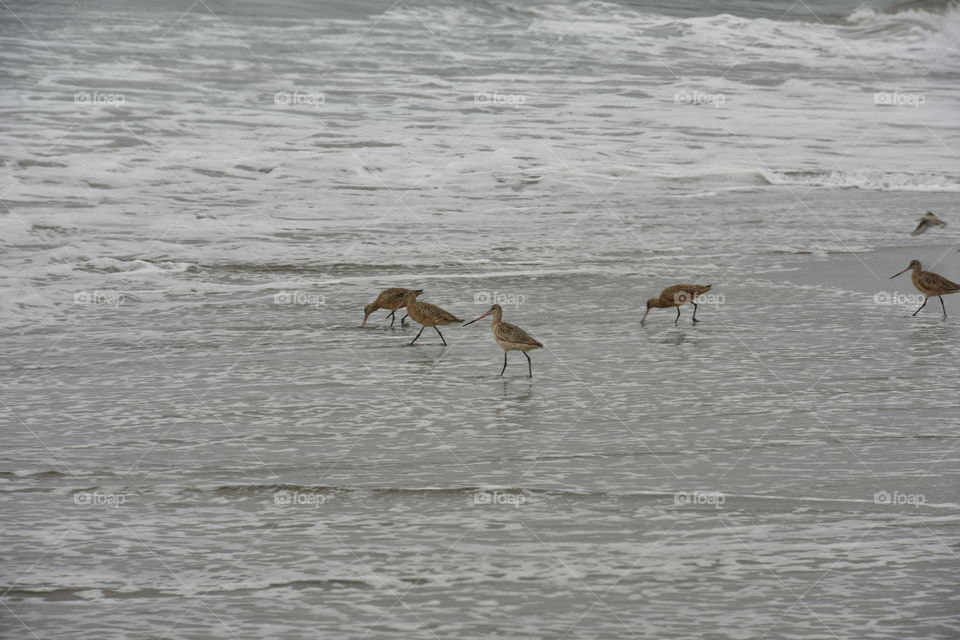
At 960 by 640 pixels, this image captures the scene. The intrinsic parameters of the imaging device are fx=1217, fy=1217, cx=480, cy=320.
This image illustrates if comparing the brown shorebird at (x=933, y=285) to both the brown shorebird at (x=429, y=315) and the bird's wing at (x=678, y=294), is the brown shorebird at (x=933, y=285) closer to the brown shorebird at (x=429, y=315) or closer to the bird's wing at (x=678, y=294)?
the bird's wing at (x=678, y=294)

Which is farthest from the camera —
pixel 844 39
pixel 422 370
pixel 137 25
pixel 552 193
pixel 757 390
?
pixel 844 39

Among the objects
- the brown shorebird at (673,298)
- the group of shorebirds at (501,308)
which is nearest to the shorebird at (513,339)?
the group of shorebirds at (501,308)

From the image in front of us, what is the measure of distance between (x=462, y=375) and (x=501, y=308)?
3.57 ft

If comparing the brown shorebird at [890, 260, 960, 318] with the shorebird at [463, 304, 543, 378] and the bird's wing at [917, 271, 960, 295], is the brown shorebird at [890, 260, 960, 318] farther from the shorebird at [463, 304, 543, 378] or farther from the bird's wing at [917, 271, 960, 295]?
the shorebird at [463, 304, 543, 378]

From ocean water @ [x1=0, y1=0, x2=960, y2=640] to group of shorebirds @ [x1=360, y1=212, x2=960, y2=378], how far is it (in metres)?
0.20

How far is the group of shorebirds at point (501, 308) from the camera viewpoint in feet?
26.7

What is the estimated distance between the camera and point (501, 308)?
359 inches

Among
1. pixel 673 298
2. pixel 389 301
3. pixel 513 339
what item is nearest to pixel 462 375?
pixel 513 339

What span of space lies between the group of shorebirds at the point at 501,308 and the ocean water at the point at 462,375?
199mm

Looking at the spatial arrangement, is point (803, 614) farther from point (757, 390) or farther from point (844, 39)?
point (844, 39)

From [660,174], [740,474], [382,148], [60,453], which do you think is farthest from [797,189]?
[60,453]

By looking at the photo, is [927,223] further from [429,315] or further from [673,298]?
[429,315]

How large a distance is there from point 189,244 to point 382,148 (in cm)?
658

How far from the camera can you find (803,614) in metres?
4.57
